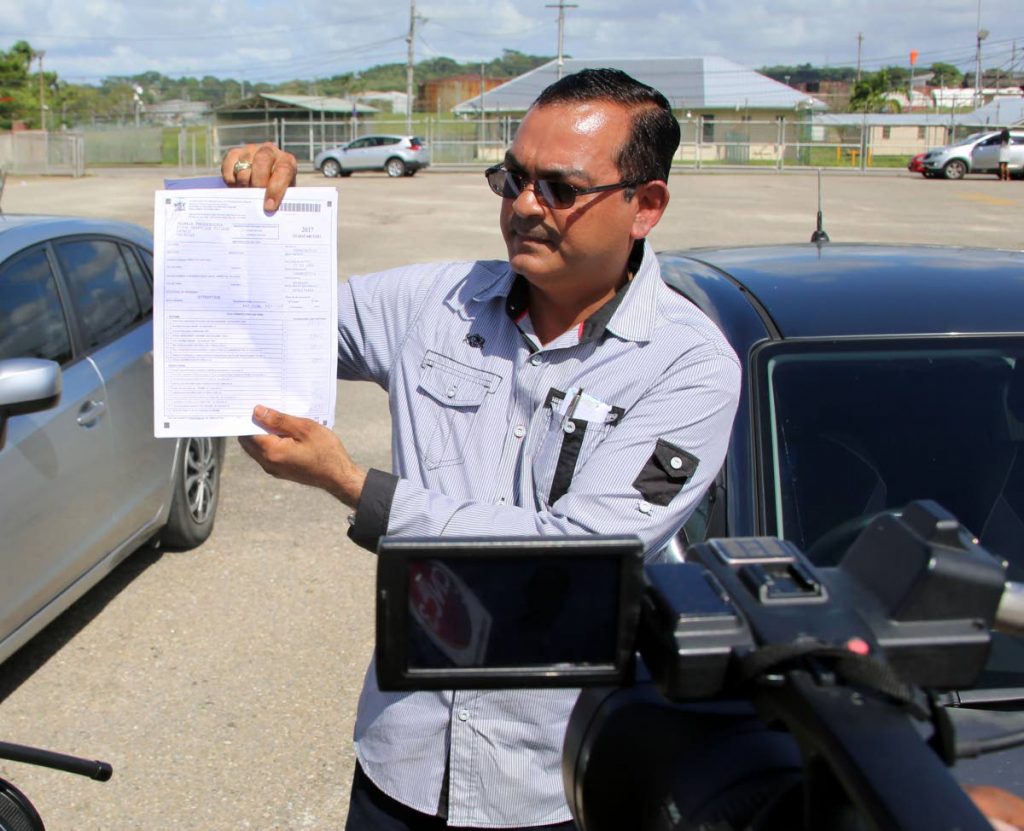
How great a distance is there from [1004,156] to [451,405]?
120 feet

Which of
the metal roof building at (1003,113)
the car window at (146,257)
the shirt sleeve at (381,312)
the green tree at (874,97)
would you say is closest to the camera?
the shirt sleeve at (381,312)

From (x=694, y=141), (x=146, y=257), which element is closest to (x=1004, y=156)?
(x=694, y=141)

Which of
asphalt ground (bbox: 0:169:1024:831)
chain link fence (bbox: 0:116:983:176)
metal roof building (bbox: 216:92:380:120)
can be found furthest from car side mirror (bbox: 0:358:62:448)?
metal roof building (bbox: 216:92:380:120)

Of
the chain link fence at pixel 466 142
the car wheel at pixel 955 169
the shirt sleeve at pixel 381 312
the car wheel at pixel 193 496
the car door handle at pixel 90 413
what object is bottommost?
the car wheel at pixel 193 496

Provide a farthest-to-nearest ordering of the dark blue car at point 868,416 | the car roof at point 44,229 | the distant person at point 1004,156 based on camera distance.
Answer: the distant person at point 1004,156 < the car roof at point 44,229 < the dark blue car at point 868,416

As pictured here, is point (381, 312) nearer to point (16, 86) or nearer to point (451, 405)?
point (451, 405)

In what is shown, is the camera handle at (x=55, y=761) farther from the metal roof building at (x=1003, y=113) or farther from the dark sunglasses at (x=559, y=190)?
the metal roof building at (x=1003, y=113)

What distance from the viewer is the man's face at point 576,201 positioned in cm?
196

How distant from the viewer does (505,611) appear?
94 centimetres

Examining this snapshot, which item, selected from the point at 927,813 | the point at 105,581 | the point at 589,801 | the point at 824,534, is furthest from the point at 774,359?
the point at 105,581

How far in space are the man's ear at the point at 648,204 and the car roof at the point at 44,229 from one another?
3017 mm

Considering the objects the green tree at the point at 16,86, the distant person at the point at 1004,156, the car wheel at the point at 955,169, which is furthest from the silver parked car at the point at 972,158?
the green tree at the point at 16,86

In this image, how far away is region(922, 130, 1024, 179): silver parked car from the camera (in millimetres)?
34750

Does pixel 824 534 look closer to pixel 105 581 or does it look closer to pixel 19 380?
pixel 19 380
